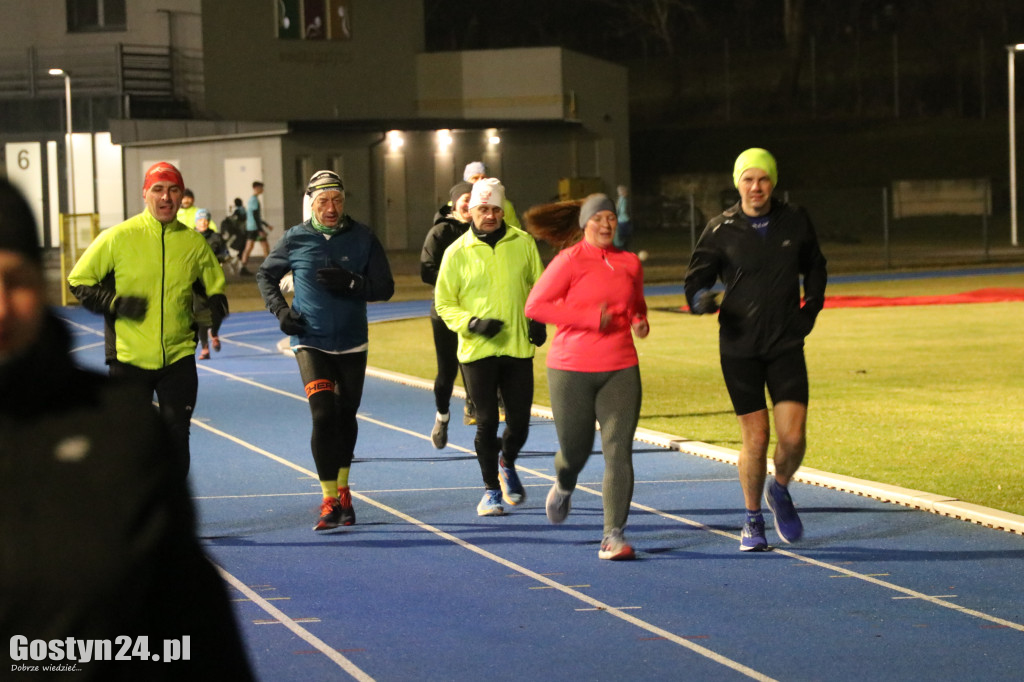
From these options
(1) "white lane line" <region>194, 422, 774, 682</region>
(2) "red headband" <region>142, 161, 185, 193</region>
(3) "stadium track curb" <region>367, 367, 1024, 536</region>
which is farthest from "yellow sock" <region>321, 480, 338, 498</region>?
(3) "stadium track curb" <region>367, 367, 1024, 536</region>

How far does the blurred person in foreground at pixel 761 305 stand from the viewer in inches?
323

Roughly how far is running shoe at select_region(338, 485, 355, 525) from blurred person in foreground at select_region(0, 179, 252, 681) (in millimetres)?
7524

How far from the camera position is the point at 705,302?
326 inches

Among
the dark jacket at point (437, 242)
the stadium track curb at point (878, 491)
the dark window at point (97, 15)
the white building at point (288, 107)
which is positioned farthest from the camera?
the dark window at point (97, 15)

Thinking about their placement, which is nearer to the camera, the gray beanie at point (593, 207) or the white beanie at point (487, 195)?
the gray beanie at point (593, 207)

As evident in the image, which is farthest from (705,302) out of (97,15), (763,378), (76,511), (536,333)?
(97,15)

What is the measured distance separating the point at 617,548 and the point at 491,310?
1.99 meters

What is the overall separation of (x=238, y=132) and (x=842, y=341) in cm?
2855

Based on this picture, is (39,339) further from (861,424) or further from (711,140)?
(711,140)

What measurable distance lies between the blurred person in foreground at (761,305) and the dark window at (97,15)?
4293cm

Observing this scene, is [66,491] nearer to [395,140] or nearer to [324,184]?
[324,184]

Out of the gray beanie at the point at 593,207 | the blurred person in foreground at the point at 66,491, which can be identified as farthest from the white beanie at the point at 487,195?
the blurred person in foreground at the point at 66,491

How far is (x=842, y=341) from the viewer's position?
2078 centimetres

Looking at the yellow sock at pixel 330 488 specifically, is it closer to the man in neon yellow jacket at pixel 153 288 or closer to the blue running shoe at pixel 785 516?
the man in neon yellow jacket at pixel 153 288
